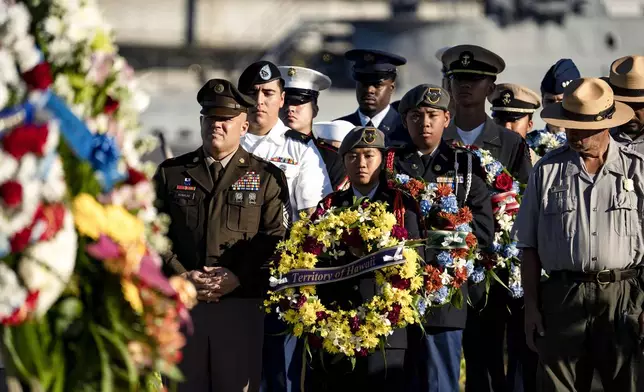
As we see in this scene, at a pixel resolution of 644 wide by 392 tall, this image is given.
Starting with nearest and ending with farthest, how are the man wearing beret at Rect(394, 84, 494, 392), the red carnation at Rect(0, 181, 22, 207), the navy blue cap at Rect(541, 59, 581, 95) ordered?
1. the red carnation at Rect(0, 181, 22, 207)
2. the man wearing beret at Rect(394, 84, 494, 392)
3. the navy blue cap at Rect(541, 59, 581, 95)

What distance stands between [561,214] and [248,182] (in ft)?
6.45

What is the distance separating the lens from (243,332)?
8438mm

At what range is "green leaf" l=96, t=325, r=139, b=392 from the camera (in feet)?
17.0

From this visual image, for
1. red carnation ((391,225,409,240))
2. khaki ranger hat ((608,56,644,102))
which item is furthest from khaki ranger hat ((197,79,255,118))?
khaki ranger hat ((608,56,644,102))

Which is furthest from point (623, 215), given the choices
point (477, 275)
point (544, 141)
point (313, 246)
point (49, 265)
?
point (49, 265)

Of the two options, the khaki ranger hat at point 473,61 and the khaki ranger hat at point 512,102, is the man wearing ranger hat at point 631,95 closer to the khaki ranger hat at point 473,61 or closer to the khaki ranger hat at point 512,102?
the khaki ranger hat at point 473,61

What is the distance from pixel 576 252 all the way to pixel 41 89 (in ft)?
12.3

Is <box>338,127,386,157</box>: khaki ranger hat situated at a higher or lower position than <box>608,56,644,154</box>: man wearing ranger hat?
lower

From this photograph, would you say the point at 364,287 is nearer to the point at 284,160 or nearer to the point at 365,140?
the point at 365,140

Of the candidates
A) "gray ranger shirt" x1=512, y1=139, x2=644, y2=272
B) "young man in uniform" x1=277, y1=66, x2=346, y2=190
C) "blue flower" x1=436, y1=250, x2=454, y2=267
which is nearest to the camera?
"gray ranger shirt" x1=512, y1=139, x2=644, y2=272

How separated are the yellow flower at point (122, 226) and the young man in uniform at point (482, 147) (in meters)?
4.36

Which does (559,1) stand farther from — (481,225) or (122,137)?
(122,137)

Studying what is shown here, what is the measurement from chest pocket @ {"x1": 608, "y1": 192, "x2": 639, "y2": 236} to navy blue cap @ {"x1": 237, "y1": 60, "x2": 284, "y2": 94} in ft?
9.44

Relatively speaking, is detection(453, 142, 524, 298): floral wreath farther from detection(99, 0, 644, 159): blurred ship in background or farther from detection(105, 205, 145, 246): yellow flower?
detection(99, 0, 644, 159): blurred ship in background
